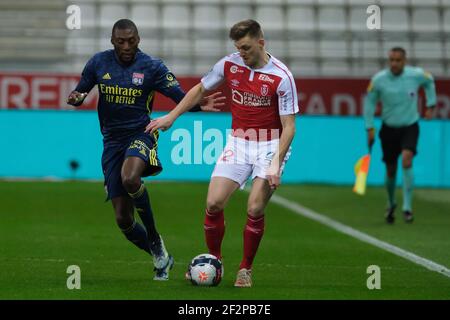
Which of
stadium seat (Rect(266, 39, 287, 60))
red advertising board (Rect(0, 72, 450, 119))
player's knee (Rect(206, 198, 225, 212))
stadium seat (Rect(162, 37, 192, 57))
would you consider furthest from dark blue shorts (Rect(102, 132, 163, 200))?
stadium seat (Rect(266, 39, 287, 60))

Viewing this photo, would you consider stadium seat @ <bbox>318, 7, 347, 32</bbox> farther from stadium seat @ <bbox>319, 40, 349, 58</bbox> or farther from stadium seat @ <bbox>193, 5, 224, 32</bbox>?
stadium seat @ <bbox>193, 5, 224, 32</bbox>

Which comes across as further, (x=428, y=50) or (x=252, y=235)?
(x=428, y=50)

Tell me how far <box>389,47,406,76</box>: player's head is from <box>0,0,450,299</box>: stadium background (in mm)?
2931

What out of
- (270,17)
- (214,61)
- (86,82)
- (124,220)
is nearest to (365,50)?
(270,17)

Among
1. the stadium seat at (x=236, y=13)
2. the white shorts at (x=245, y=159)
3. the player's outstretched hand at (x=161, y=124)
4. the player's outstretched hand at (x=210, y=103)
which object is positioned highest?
the stadium seat at (x=236, y=13)

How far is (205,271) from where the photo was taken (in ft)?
28.1

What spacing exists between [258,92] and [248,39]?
1.57 ft

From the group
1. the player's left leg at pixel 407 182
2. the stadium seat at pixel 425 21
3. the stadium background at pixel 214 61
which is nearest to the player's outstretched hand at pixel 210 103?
the player's left leg at pixel 407 182

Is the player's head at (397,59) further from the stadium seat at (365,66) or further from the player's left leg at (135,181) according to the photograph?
the stadium seat at (365,66)

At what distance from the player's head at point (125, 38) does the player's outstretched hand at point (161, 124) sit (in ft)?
2.12

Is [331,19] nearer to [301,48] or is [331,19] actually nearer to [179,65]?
[301,48]

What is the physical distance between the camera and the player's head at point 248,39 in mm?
8570
